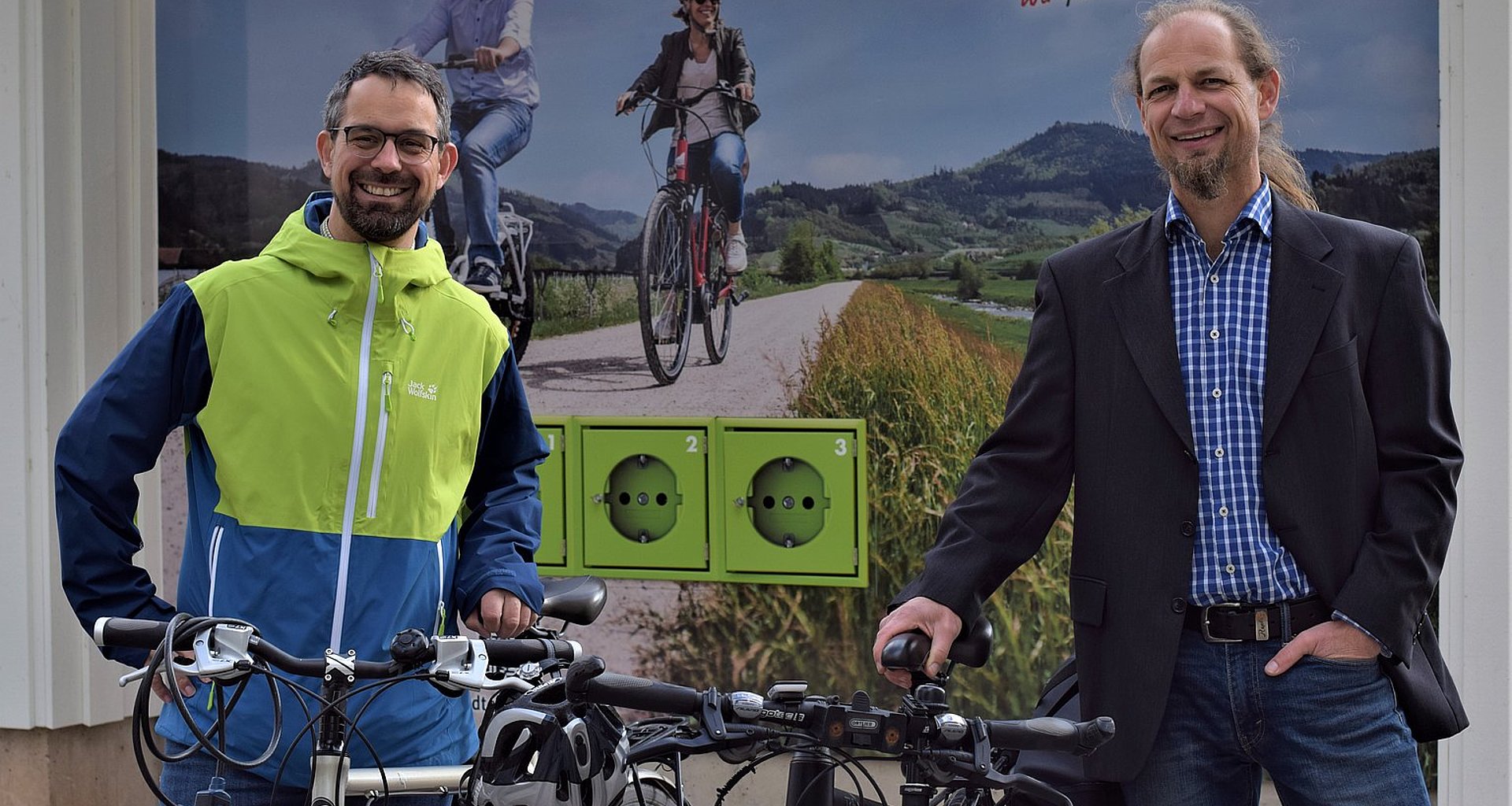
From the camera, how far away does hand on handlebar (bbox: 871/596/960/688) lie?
242 cm

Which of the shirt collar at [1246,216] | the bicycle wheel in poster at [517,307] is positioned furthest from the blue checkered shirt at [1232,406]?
the bicycle wheel in poster at [517,307]

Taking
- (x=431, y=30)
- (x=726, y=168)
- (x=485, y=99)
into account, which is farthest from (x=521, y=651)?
(x=431, y=30)

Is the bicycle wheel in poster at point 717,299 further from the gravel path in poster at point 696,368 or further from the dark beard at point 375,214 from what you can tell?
the dark beard at point 375,214

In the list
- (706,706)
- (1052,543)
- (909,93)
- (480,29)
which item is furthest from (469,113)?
(706,706)

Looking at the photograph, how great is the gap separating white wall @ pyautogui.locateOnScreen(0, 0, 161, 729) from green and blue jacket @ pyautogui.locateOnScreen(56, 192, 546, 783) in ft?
8.48

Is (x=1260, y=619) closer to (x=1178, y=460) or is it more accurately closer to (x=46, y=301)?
(x=1178, y=460)

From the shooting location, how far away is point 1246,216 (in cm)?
258

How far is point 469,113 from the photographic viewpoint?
5234 millimetres

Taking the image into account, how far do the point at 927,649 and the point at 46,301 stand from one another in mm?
3697

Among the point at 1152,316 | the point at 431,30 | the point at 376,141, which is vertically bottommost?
the point at 1152,316

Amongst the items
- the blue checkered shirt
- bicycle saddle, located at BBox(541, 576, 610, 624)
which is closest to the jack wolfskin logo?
bicycle saddle, located at BBox(541, 576, 610, 624)

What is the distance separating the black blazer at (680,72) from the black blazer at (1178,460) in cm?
245

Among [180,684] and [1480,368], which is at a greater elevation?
[1480,368]

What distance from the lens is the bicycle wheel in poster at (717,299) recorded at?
5.01m
